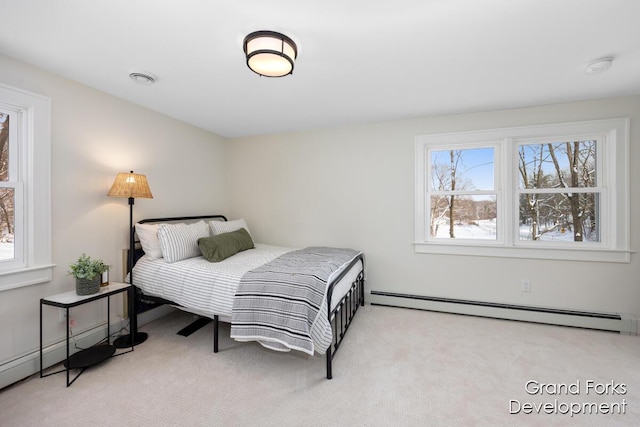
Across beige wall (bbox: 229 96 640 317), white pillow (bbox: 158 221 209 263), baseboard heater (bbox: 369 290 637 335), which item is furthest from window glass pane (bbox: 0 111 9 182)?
baseboard heater (bbox: 369 290 637 335)

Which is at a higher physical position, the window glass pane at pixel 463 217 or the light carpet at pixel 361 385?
the window glass pane at pixel 463 217

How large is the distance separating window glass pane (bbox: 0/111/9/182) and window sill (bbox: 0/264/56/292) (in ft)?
2.30

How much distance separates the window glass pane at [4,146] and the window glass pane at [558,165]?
4795 millimetres

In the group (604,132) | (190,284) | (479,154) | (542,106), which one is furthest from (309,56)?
(604,132)

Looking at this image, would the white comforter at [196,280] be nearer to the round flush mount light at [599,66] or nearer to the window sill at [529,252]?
the window sill at [529,252]

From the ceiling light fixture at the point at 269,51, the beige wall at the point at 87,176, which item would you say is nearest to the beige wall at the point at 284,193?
the beige wall at the point at 87,176

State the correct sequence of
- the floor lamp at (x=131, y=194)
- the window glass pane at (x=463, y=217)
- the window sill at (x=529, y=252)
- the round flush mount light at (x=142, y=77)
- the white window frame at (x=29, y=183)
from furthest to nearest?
the window glass pane at (x=463, y=217) → the window sill at (x=529, y=252) → the floor lamp at (x=131, y=194) → the round flush mount light at (x=142, y=77) → the white window frame at (x=29, y=183)

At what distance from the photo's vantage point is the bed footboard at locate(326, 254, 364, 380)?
7.06ft

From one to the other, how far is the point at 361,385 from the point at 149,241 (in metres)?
2.38

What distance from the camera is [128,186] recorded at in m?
2.56

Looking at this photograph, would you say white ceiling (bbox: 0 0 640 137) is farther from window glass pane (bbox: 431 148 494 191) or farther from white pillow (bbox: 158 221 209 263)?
white pillow (bbox: 158 221 209 263)

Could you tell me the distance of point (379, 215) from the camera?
3.60 metres

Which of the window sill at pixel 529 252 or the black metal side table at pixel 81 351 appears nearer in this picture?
the black metal side table at pixel 81 351

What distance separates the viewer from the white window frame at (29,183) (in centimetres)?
211
